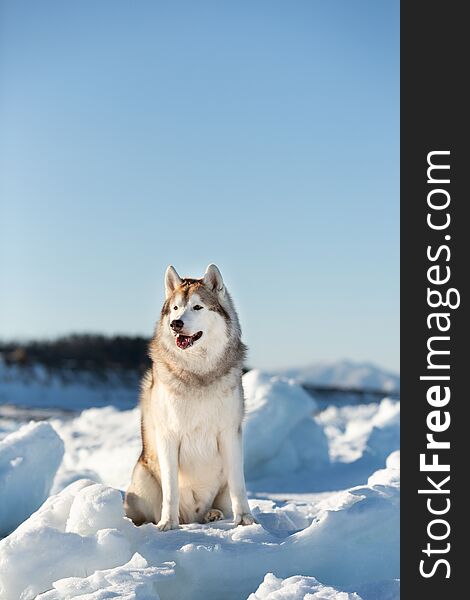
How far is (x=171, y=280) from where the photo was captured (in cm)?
463

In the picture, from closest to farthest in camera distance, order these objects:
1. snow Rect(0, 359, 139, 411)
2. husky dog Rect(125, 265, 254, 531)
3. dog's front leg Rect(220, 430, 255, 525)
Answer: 1. husky dog Rect(125, 265, 254, 531)
2. dog's front leg Rect(220, 430, 255, 525)
3. snow Rect(0, 359, 139, 411)

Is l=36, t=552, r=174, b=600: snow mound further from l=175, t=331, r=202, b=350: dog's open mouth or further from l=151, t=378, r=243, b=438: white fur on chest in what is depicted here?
l=175, t=331, r=202, b=350: dog's open mouth

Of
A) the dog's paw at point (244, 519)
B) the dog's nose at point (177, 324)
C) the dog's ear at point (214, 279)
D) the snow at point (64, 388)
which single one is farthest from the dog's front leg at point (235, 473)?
the snow at point (64, 388)

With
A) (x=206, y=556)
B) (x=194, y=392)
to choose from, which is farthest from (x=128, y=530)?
(x=194, y=392)

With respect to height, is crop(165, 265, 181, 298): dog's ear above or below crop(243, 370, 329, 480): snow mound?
above

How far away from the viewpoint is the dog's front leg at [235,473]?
454cm

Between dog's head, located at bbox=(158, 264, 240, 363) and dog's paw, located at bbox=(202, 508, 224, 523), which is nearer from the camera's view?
dog's head, located at bbox=(158, 264, 240, 363)

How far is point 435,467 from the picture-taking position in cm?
394

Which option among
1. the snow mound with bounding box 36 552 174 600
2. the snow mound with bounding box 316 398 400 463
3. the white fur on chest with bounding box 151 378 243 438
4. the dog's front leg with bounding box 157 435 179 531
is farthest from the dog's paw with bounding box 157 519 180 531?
the snow mound with bounding box 316 398 400 463

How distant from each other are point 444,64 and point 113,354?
1920 centimetres

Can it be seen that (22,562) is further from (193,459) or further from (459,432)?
(459,432)

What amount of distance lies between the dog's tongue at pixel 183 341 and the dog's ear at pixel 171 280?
34 cm

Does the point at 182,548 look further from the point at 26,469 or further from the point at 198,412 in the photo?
the point at 26,469

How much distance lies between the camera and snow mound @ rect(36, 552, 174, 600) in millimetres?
3405
